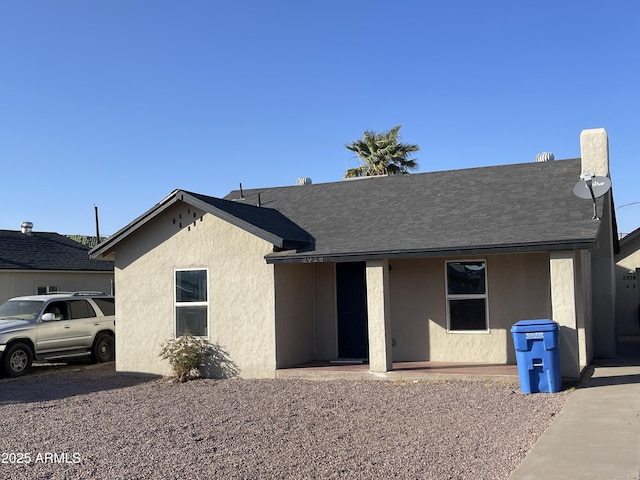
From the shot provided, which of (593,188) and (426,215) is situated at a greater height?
(593,188)

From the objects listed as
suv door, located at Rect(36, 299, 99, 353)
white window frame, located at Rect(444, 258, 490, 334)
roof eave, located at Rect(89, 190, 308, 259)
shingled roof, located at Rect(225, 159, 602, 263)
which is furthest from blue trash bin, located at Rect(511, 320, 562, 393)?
suv door, located at Rect(36, 299, 99, 353)

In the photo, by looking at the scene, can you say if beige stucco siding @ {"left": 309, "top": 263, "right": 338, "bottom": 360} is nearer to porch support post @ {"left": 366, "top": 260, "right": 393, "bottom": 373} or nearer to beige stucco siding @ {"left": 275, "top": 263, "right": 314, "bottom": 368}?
beige stucco siding @ {"left": 275, "top": 263, "right": 314, "bottom": 368}

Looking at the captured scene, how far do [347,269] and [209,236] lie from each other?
3095mm

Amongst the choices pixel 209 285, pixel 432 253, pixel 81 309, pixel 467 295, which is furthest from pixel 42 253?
pixel 432 253

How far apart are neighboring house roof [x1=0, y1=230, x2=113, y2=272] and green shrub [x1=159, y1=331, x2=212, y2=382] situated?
434 inches

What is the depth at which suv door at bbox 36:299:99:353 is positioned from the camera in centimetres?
1524

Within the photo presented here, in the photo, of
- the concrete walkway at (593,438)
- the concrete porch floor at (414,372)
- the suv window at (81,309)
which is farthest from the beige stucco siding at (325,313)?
the suv window at (81,309)

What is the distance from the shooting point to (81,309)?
16.4 metres

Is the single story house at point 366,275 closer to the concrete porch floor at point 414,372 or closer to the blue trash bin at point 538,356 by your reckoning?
the concrete porch floor at point 414,372

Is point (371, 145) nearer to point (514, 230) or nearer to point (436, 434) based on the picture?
point (514, 230)

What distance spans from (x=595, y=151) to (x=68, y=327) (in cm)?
1273

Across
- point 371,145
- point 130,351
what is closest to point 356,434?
point 130,351

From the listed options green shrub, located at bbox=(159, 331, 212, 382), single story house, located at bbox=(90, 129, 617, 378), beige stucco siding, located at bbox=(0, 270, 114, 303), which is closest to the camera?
single story house, located at bbox=(90, 129, 617, 378)

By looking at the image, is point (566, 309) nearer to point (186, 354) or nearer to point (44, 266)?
point (186, 354)
